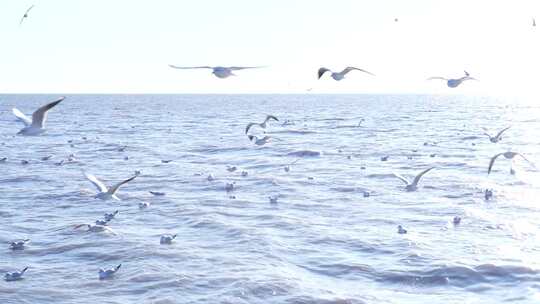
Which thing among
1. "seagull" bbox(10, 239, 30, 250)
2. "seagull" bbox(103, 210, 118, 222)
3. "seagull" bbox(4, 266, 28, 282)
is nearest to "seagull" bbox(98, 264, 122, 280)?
"seagull" bbox(4, 266, 28, 282)

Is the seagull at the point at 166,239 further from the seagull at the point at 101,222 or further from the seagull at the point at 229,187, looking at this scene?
the seagull at the point at 229,187

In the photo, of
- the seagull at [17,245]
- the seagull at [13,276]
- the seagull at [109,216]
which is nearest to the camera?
the seagull at [13,276]

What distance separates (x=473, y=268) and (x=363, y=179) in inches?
557

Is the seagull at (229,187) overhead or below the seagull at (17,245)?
overhead

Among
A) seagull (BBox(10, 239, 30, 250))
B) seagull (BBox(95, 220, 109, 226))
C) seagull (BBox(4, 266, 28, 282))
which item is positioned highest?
seagull (BBox(95, 220, 109, 226))

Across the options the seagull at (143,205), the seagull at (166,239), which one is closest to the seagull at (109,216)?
the seagull at (143,205)

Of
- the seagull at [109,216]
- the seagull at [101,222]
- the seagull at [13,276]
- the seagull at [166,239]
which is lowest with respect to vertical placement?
the seagull at [13,276]

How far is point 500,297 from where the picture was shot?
13.2 metres

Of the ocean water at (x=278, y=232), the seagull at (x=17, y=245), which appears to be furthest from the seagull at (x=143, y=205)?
the seagull at (x=17, y=245)

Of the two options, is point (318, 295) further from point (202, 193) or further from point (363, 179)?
point (363, 179)

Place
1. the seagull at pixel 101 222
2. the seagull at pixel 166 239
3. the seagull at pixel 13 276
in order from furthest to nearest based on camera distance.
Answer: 1. the seagull at pixel 101 222
2. the seagull at pixel 166 239
3. the seagull at pixel 13 276

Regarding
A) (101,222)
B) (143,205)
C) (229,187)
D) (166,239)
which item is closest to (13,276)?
(166,239)

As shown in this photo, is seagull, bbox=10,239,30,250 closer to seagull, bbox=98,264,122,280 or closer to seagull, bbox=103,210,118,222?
seagull, bbox=103,210,118,222

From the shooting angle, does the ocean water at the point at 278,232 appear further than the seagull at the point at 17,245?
No
